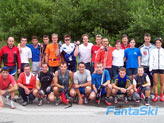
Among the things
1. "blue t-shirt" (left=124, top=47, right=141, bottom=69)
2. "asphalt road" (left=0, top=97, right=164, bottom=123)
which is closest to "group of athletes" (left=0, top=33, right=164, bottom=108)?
"blue t-shirt" (left=124, top=47, right=141, bottom=69)

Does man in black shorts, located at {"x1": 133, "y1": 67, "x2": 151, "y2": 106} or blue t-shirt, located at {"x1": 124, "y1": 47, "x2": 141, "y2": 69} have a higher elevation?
blue t-shirt, located at {"x1": 124, "y1": 47, "x2": 141, "y2": 69}

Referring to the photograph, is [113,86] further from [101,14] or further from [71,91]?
[101,14]

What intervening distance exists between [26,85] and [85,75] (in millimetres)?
1835

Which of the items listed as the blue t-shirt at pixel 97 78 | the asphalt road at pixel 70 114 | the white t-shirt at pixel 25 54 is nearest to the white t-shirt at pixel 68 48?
the white t-shirt at pixel 25 54

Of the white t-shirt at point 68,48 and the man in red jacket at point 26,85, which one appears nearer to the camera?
the man in red jacket at point 26,85

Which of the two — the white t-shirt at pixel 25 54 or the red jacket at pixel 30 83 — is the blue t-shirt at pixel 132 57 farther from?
the white t-shirt at pixel 25 54

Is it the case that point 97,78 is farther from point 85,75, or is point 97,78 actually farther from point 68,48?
point 68,48

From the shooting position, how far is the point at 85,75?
7539 mm

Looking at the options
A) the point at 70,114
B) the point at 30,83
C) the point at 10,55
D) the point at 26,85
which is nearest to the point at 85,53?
the point at 30,83

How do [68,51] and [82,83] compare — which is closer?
[82,83]

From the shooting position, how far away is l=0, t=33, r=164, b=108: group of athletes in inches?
287

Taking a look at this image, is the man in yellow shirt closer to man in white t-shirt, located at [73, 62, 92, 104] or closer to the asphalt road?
man in white t-shirt, located at [73, 62, 92, 104]

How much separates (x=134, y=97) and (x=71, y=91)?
1.93 m

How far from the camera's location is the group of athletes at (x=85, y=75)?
728cm
